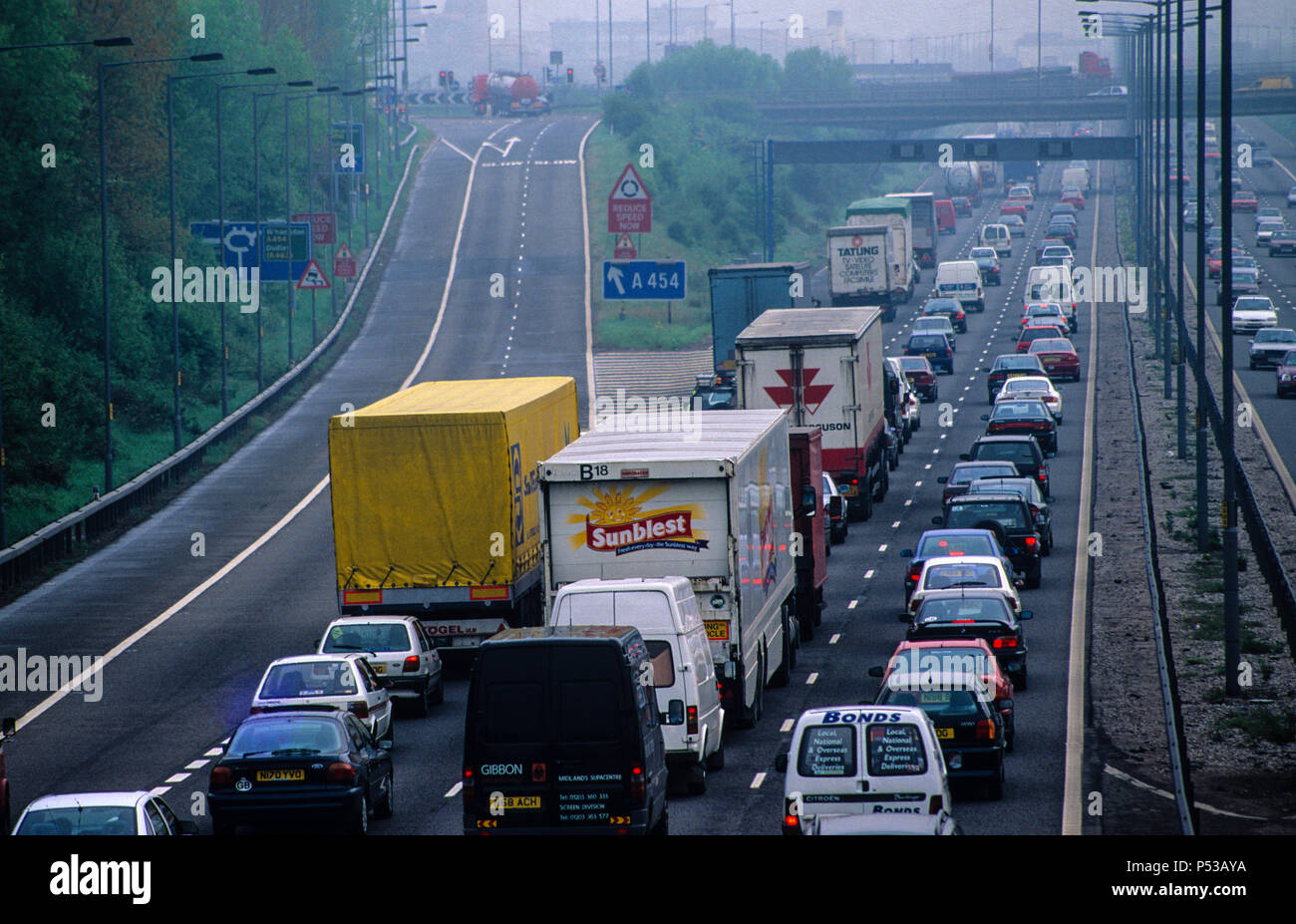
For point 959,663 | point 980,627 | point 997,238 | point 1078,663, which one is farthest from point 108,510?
point 997,238

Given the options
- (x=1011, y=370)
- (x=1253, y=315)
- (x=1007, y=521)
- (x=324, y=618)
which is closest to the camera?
(x=324, y=618)

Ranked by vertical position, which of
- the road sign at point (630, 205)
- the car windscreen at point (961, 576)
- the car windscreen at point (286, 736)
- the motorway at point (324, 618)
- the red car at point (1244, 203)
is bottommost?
the motorway at point (324, 618)

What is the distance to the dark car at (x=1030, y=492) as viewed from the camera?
3578 centimetres

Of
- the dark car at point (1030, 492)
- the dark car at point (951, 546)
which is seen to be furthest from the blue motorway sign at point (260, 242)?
the dark car at point (951, 546)

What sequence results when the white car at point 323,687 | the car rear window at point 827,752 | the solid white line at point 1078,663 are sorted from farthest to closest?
1. the white car at point 323,687
2. the solid white line at point 1078,663
3. the car rear window at point 827,752

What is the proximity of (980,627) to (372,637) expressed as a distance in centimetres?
787

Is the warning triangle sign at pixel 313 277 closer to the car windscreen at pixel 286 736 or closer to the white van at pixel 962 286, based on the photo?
the white van at pixel 962 286

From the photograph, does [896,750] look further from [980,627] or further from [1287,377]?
[1287,377]

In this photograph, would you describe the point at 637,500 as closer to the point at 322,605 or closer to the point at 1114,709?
the point at 1114,709

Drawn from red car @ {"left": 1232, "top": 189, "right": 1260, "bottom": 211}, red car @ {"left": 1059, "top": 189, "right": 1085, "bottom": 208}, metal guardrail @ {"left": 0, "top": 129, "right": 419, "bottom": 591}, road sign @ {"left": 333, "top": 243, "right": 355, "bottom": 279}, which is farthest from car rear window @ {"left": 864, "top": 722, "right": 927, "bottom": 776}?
red car @ {"left": 1059, "top": 189, "right": 1085, "bottom": 208}

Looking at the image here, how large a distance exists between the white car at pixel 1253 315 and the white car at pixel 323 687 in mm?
58812

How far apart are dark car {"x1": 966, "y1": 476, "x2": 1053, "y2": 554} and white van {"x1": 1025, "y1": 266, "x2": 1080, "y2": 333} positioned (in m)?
46.6

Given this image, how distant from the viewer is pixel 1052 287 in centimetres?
8619
